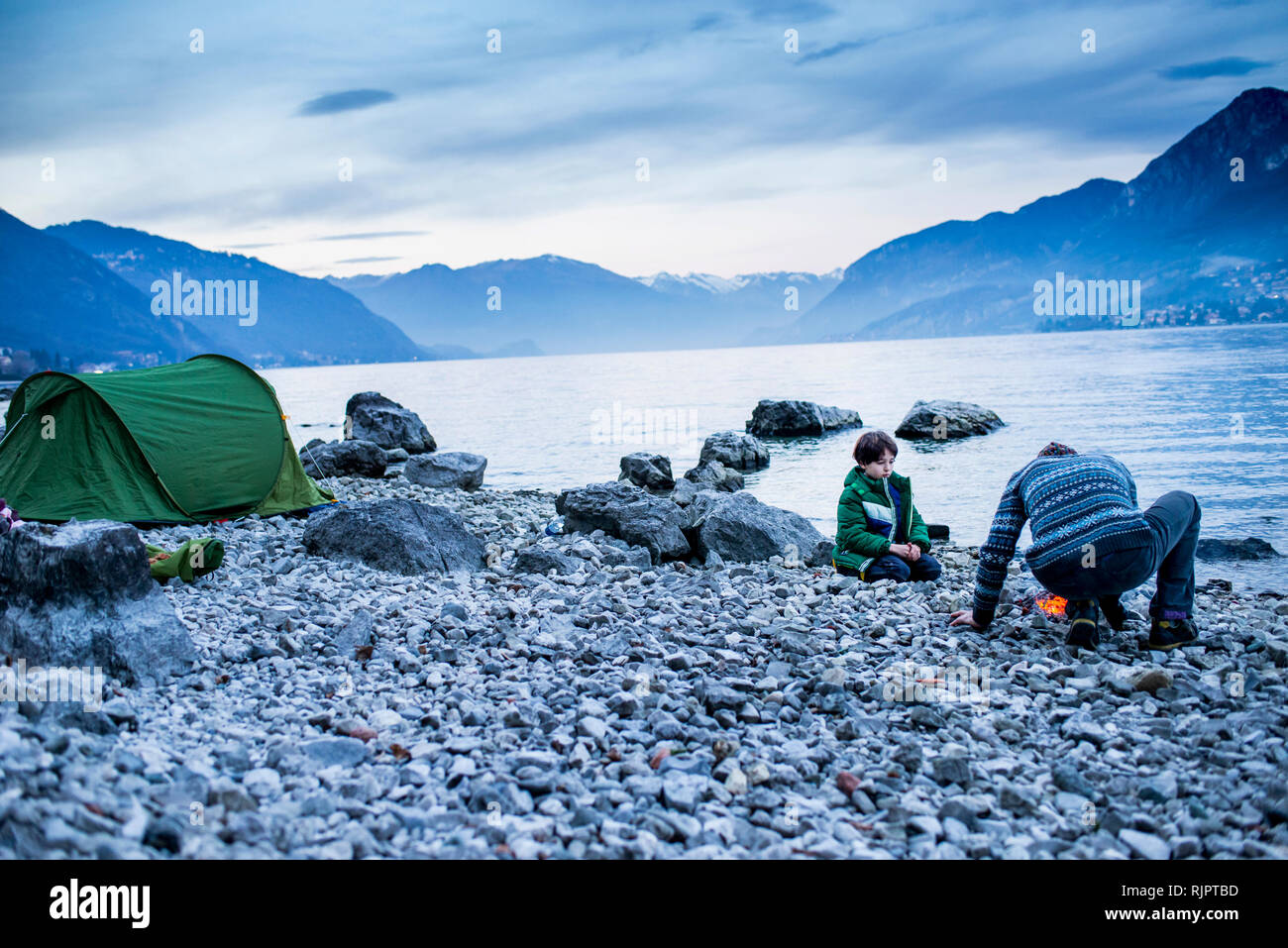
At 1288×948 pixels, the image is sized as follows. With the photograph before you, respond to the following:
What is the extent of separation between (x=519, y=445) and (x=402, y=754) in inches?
1192

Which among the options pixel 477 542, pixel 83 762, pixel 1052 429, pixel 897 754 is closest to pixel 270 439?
pixel 477 542

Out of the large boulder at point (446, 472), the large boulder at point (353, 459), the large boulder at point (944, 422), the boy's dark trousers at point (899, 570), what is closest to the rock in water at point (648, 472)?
the large boulder at point (446, 472)

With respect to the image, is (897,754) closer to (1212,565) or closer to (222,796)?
(222,796)

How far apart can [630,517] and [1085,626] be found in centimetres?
611

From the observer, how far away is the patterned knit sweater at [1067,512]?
6.14 meters

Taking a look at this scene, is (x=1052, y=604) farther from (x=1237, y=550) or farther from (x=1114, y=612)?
(x=1237, y=550)

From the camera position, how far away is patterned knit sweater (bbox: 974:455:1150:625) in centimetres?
614

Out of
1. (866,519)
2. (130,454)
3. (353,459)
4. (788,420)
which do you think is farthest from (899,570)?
(788,420)

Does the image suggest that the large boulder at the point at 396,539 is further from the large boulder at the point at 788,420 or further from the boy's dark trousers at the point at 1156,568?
the large boulder at the point at 788,420

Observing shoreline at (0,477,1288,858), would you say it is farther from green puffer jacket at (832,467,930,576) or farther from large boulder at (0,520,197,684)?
green puffer jacket at (832,467,930,576)

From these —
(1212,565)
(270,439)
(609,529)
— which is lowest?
(1212,565)

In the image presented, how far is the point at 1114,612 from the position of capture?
7.10 meters

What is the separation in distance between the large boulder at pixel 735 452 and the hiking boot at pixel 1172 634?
19.0m
